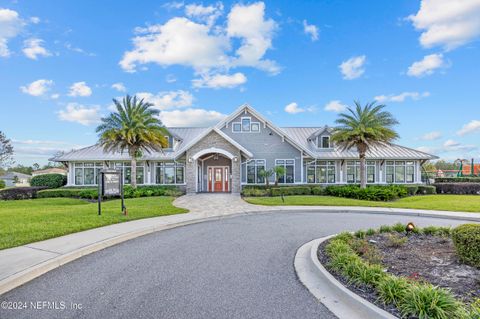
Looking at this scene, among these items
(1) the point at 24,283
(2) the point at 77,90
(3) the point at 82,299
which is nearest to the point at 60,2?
(2) the point at 77,90

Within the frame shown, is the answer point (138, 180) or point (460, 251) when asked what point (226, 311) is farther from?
point (138, 180)

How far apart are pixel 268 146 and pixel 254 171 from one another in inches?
111

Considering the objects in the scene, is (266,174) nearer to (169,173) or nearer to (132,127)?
(169,173)

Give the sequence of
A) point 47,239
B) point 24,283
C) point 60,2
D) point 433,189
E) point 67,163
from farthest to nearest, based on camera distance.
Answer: point 67,163 < point 433,189 < point 60,2 < point 47,239 < point 24,283

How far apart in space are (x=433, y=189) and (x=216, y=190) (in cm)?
2044

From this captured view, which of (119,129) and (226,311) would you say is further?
(119,129)

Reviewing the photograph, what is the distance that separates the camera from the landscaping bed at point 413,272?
11.8 feet

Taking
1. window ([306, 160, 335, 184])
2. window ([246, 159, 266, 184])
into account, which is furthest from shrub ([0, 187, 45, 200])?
window ([306, 160, 335, 184])

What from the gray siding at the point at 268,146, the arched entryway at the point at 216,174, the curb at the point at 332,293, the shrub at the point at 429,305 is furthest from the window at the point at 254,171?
the shrub at the point at 429,305

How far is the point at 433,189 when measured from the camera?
25312 millimetres

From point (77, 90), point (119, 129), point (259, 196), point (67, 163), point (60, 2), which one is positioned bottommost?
point (259, 196)

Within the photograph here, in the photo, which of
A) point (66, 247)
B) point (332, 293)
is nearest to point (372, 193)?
point (332, 293)

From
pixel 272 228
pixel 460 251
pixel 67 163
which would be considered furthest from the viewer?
pixel 67 163

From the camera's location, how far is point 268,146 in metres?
26.4
